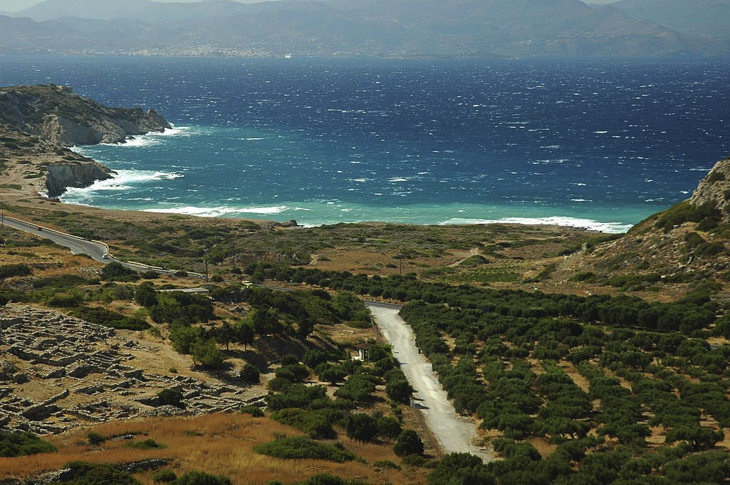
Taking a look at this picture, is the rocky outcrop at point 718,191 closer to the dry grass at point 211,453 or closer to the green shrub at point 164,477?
the dry grass at point 211,453

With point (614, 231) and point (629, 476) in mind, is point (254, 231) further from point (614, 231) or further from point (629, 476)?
point (629, 476)

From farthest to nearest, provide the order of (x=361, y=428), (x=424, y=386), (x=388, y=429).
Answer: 1. (x=424, y=386)
2. (x=388, y=429)
3. (x=361, y=428)

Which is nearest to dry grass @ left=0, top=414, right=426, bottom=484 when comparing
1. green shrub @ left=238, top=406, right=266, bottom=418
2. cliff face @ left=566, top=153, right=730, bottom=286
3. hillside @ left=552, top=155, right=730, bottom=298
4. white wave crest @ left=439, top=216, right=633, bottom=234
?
green shrub @ left=238, top=406, right=266, bottom=418

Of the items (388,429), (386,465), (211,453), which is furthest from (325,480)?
(388,429)

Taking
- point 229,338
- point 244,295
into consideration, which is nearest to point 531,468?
point 229,338

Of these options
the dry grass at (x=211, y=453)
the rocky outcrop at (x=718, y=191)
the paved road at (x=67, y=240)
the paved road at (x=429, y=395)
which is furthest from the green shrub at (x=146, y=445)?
the rocky outcrop at (x=718, y=191)

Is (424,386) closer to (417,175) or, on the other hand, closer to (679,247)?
(679,247)

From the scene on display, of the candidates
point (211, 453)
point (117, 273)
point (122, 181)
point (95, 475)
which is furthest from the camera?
point (122, 181)
